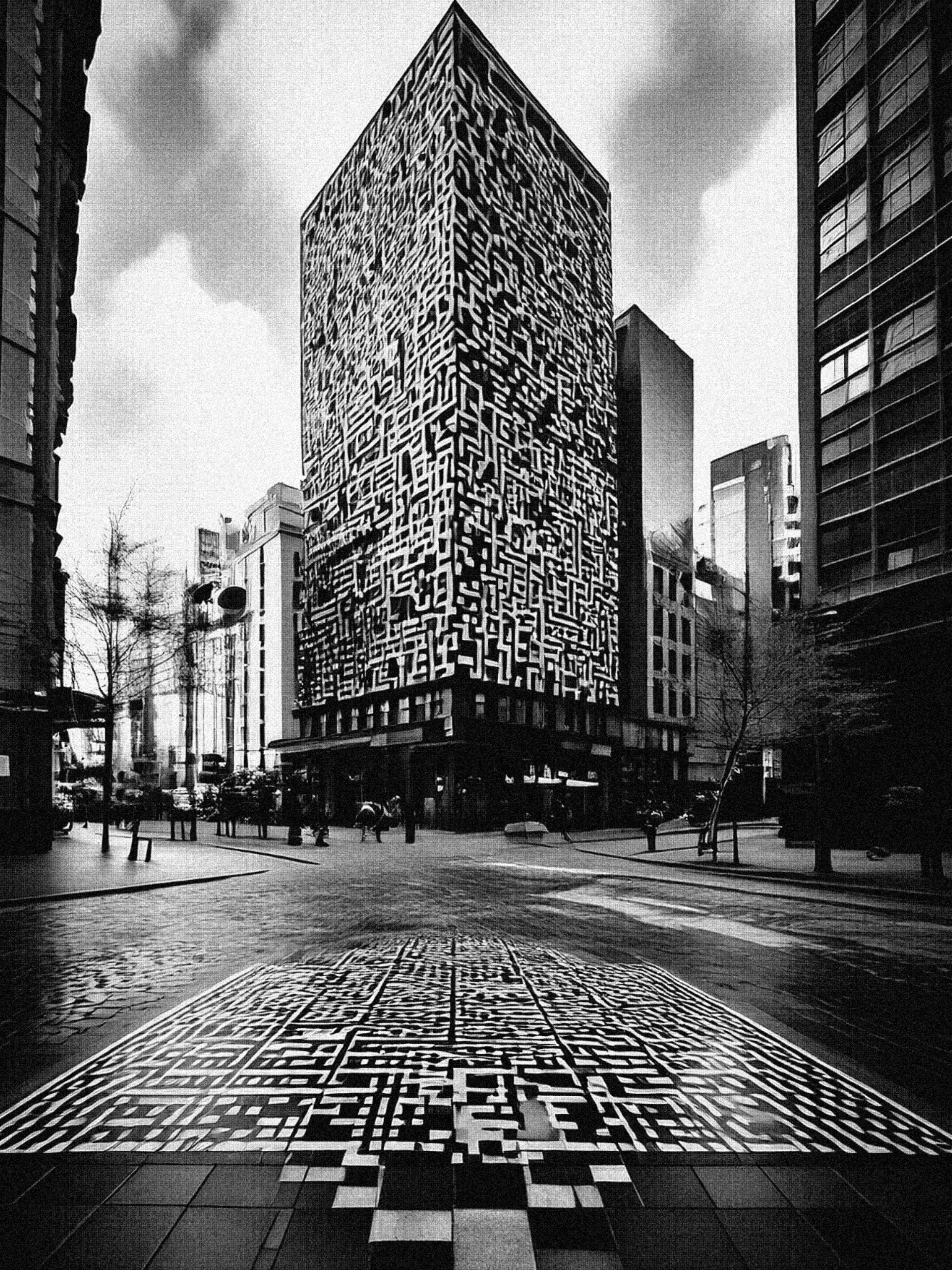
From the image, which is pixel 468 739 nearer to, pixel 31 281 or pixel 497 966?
pixel 31 281

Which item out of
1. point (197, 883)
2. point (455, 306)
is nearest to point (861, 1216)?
point (197, 883)

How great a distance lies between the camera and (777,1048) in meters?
5.50

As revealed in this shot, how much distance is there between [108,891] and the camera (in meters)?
14.8

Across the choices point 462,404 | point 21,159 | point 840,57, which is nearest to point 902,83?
point 840,57

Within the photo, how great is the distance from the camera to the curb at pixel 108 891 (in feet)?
43.4

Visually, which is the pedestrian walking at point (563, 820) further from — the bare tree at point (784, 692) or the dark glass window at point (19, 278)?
the dark glass window at point (19, 278)

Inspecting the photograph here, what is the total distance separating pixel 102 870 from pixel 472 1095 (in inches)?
656

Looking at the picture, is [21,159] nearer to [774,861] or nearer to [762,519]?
[774,861]

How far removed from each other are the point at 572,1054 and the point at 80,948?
6.99 m

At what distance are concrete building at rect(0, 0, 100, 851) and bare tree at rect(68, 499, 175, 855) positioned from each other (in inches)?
39.4

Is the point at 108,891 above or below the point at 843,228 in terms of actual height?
below

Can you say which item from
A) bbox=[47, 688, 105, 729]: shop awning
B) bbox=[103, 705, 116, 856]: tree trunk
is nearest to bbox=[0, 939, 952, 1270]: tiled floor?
bbox=[103, 705, 116, 856]: tree trunk

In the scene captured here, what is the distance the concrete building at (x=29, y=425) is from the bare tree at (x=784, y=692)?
67.1ft

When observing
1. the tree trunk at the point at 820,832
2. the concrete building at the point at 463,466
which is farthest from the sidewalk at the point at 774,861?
the concrete building at the point at 463,466
